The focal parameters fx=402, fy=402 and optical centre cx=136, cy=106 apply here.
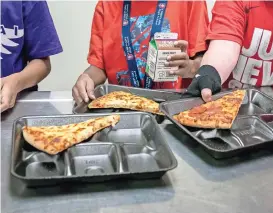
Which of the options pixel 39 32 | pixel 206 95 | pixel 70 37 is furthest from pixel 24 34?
pixel 70 37

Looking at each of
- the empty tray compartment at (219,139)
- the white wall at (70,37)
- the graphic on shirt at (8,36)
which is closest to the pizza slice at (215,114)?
the empty tray compartment at (219,139)

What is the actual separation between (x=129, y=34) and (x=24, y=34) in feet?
1.14

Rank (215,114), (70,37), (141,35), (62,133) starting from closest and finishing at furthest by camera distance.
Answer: (62,133), (215,114), (141,35), (70,37)

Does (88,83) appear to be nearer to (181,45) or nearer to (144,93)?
(144,93)

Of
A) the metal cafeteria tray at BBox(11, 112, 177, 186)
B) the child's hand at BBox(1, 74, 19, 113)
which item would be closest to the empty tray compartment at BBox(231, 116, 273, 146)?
the metal cafeteria tray at BBox(11, 112, 177, 186)

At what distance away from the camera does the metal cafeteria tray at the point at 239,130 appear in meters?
0.86

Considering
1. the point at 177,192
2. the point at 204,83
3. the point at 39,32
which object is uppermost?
the point at 39,32

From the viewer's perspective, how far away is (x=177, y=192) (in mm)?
761

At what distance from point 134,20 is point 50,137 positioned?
0.66m

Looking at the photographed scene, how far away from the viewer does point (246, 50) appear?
4.25 ft

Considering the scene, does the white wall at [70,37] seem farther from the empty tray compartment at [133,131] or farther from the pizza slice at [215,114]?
the empty tray compartment at [133,131]

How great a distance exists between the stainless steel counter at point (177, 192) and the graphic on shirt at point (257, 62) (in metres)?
0.47

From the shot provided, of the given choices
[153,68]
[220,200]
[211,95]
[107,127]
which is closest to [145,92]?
[153,68]

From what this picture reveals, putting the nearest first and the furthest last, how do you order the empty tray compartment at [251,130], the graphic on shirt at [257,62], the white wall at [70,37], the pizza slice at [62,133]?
the pizza slice at [62,133] → the empty tray compartment at [251,130] → the graphic on shirt at [257,62] → the white wall at [70,37]
